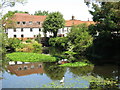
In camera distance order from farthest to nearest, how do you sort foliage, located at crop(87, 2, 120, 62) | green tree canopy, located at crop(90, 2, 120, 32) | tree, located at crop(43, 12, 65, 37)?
tree, located at crop(43, 12, 65, 37)
foliage, located at crop(87, 2, 120, 62)
green tree canopy, located at crop(90, 2, 120, 32)

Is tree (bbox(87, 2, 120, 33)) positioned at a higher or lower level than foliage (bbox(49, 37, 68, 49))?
higher

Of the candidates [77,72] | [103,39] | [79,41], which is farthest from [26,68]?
[103,39]

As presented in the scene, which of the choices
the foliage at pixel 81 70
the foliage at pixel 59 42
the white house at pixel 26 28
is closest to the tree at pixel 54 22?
the foliage at pixel 59 42

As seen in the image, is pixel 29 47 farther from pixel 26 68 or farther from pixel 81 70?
pixel 81 70

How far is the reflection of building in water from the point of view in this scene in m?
21.4

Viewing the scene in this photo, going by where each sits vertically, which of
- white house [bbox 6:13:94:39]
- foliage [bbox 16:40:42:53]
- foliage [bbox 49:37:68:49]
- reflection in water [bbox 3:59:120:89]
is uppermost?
white house [bbox 6:13:94:39]

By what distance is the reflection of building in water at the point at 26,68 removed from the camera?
2136cm

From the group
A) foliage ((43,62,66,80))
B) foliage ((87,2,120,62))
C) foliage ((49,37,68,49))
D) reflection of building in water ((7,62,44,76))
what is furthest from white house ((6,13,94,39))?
foliage ((43,62,66,80))

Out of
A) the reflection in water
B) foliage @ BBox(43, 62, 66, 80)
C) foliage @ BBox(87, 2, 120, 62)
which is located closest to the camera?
the reflection in water

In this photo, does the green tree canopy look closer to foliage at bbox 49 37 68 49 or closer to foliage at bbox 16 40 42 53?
foliage at bbox 49 37 68 49

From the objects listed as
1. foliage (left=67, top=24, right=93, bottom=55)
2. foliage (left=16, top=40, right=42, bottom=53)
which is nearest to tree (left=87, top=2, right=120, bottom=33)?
foliage (left=67, top=24, right=93, bottom=55)

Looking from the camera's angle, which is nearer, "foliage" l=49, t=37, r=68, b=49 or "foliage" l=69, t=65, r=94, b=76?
"foliage" l=69, t=65, r=94, b=76

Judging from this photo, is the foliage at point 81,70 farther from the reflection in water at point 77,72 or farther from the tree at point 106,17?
the tree at point 106,17

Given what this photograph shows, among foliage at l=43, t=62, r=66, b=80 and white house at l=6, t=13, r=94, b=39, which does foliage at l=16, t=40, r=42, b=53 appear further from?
foliage at l=43, t=62, r=66, b=80
